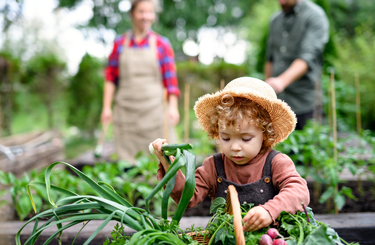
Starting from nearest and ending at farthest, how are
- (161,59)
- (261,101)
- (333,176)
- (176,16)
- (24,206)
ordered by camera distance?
(261,101), (333,176), (24,206), (161,59), (176,16)

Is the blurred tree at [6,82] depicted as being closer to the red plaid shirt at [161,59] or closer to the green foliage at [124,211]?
the red plaid shirt at [161,59]

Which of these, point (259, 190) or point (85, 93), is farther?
point (85, 93)

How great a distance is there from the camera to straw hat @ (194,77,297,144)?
1.11 metres

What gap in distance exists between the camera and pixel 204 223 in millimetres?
1793

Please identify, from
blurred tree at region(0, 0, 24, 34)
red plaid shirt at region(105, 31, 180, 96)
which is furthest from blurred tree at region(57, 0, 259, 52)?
red plaid shirt at region(105, 31, 180, 96)

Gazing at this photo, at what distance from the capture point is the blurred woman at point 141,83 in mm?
3254

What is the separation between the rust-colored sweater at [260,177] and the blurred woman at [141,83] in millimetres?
1872

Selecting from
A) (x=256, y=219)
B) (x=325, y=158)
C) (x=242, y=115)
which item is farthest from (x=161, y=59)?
(x=256, y=219)

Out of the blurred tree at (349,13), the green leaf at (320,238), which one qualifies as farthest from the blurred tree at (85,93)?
the blurred tree at (349,13)

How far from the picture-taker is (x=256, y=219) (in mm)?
968

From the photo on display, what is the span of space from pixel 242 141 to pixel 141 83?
2.34 meters

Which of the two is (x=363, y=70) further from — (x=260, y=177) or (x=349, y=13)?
(x=349, y=13)

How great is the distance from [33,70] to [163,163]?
6.89 m

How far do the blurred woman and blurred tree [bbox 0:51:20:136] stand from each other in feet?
10.7
